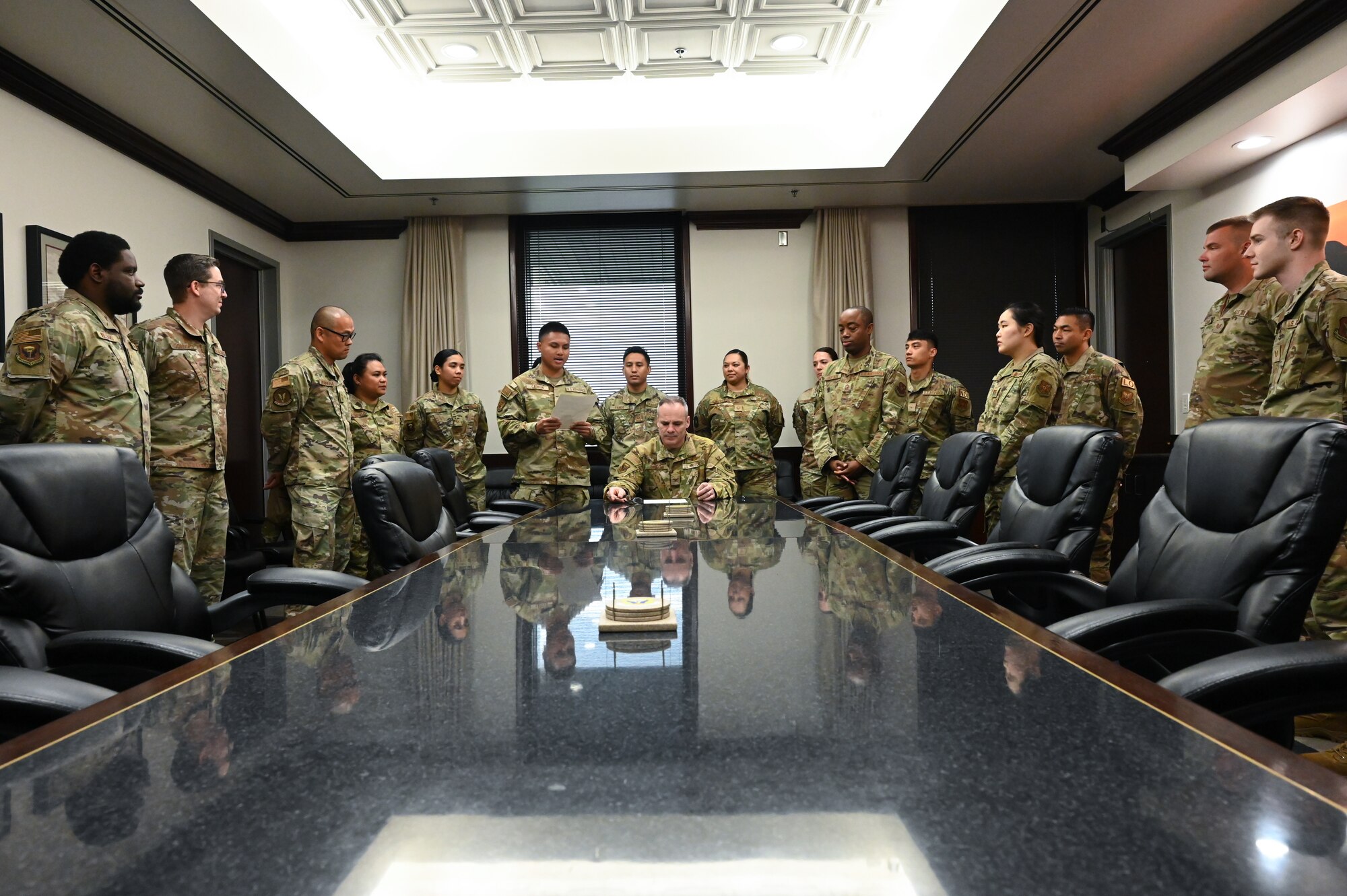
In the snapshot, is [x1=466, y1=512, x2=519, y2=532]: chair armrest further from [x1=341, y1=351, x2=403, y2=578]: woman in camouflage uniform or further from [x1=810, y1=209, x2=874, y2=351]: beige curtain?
[x1=810, y1=209, x2=874, y2=351]: beige curtain

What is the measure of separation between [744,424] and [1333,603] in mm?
3635

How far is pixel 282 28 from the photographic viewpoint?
4277 mm

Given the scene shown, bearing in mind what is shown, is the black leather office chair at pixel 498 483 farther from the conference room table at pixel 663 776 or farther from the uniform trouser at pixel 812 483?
the conference room table at pixel 663 776

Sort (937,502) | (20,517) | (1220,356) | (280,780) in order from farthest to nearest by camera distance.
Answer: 1. (1220,356)
2. (937,502)
3. (20,517)
4. (280,780)

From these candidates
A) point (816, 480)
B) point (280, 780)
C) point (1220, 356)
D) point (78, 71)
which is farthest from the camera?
point (816, 480)

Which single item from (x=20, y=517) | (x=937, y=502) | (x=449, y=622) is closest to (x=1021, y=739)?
(x=449, y=622)

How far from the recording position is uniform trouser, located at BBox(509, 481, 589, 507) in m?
5.45

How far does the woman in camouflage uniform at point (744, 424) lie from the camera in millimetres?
5906

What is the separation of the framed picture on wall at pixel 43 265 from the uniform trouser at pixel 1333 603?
5.17m

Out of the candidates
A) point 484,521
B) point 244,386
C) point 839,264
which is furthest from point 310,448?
point 839,264

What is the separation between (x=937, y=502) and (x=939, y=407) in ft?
8.04

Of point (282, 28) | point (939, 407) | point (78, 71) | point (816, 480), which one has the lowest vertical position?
point (816, 480)

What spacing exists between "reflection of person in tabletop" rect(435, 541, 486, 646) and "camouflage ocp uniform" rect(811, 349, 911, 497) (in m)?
3.25

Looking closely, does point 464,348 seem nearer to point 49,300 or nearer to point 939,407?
point 49,300
